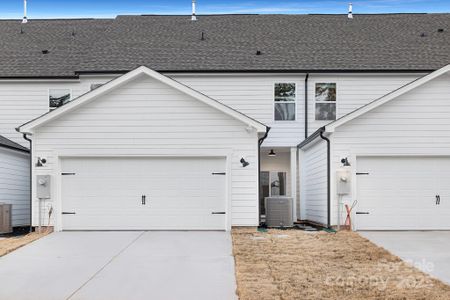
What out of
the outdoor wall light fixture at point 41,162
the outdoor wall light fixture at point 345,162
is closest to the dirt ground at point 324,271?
the outdoor wall light fixture at point 345,162

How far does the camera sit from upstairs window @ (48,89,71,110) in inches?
894

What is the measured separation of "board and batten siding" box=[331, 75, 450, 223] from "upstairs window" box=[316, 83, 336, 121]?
188 inches

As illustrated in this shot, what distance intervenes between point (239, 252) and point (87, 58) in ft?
41.4

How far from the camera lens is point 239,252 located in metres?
13.1

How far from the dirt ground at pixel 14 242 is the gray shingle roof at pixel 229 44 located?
305 inches

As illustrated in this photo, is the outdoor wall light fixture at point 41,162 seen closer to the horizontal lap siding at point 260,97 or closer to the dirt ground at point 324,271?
the dirt ground at point 324,271

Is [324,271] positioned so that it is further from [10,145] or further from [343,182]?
[10,145]

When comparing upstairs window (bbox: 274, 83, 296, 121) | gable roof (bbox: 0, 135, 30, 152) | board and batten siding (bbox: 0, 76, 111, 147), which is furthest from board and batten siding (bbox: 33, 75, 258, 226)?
board and batten siding (bbox: 0, 76, 111, 147)

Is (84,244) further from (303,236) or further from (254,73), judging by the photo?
(254,73)

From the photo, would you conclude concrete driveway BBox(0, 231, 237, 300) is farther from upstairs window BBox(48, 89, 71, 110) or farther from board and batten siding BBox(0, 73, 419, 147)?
upstairs window BBox(48, 89, 71, 110)

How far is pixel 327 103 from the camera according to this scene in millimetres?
22250

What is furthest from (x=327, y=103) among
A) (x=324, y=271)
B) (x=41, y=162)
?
Answer: (x=324, y=271)

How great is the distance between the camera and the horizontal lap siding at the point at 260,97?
2206 cm

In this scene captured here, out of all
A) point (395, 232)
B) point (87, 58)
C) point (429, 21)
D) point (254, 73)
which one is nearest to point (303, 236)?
point (395, 232)
